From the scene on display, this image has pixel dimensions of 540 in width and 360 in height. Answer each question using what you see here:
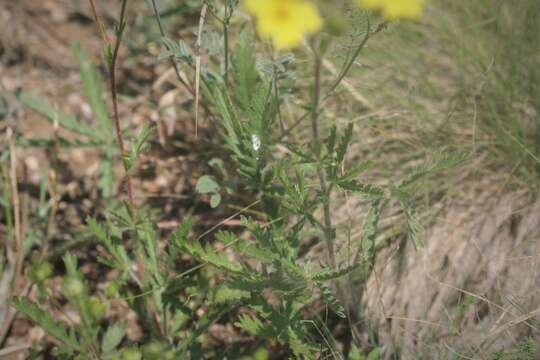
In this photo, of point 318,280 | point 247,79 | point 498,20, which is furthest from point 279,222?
point 498,20

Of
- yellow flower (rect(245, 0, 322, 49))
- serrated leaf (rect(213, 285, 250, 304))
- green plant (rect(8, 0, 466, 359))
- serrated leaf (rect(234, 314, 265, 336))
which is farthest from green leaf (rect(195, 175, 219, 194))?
yellow flower (rect(245, 0, 322, 49))

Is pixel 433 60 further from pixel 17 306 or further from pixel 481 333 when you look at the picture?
pixel 17 306

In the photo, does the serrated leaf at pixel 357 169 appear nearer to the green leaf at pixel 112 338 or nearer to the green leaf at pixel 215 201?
the green leaf at pixel 215 201

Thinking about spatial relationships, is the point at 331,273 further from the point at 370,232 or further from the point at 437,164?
the point at 437,164

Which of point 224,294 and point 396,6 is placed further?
point 224,294

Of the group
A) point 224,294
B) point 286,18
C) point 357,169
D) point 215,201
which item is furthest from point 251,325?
point 286,18

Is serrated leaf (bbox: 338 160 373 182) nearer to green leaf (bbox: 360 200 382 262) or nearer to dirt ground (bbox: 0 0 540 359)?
green leaf (bbox: 360 200 382 262)
